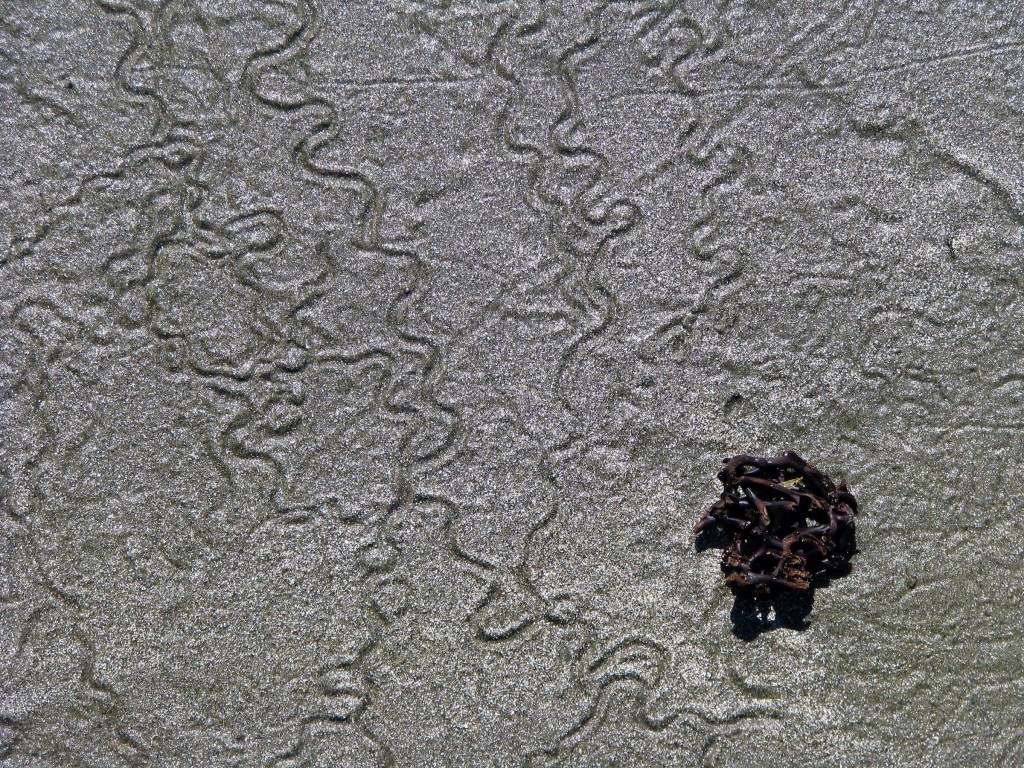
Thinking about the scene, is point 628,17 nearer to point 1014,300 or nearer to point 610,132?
point 610,132

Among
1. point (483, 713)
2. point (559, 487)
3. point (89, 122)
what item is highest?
point (89, 122)

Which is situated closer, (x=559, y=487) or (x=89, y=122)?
(x=559, y=487)

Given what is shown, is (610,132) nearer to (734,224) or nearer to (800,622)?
(734,224)

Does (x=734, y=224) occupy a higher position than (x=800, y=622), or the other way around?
(x=734, y=224)

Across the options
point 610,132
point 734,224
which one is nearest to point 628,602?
point 734,224
